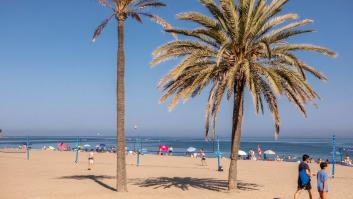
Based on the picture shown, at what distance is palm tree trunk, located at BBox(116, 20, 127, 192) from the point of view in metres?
16.2

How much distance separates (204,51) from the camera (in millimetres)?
15938

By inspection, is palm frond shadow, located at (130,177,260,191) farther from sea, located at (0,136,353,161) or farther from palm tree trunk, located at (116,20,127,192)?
palm tree trunk, located at (116,20,127,192)

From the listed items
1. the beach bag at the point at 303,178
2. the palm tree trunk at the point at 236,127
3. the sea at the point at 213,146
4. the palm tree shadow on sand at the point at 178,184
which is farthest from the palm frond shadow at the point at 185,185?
the beach bag at the point at 303,178

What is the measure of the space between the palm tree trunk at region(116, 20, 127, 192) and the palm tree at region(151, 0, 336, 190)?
134 cm

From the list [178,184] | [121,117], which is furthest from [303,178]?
[178,184]

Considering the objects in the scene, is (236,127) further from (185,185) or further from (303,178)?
(185,185)

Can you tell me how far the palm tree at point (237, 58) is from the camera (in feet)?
50.1

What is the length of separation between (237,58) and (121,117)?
15.6 feet

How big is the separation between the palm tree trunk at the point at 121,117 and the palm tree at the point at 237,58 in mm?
1337

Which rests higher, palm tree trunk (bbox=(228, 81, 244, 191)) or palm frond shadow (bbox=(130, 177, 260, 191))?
palm tree trunk (bbox=(228, 81, 244, 191))

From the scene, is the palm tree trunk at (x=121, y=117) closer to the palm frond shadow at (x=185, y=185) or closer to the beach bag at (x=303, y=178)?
the palm frond shadow at (x=185, y=185)

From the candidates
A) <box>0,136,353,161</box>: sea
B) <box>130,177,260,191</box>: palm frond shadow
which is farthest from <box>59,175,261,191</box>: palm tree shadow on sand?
<box>0,136,353,161</box>: sea

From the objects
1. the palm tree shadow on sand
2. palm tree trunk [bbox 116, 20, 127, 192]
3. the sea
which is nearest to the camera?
palm tree trunk [bbox 116, 20, 127, 192]

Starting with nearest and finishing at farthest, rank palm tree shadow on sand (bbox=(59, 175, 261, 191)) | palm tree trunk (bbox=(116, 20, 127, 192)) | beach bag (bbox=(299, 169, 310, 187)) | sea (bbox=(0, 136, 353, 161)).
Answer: beach bag (bbox=(299, 169, 310, 187)), palm tree trunk (bbox=(116, 20, 127, 192)), palm tree shadow on sand (bbox=(59, 175, 261, 191)), sea (bbox=(0, 136, 353, 161))
